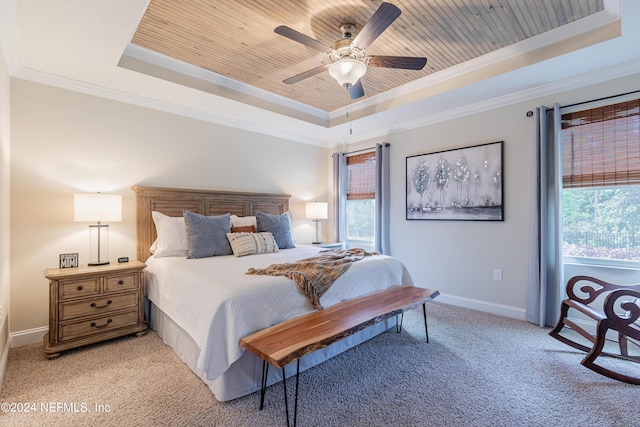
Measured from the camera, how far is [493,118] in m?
3.51

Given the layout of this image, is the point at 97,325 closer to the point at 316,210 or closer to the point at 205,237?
the point at 205,237

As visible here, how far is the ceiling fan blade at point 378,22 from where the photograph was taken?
69.3 inches

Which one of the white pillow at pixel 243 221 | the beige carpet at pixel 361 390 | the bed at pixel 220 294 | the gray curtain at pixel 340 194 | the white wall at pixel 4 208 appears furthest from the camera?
the gray curtain at pixel 340 194

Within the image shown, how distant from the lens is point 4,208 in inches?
A: 94.0

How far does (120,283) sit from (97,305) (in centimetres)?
24

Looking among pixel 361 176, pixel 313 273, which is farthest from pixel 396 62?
pixel 361 176

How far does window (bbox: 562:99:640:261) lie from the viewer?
2.72 meters

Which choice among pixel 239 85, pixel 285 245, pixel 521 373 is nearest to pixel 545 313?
pixel 521 373

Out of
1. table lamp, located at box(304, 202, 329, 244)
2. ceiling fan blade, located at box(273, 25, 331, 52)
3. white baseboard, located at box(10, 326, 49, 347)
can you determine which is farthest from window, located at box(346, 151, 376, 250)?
white baseboard, located at box(10, 326, 49, 347)

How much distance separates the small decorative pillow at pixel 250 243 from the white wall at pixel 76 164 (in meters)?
1.09

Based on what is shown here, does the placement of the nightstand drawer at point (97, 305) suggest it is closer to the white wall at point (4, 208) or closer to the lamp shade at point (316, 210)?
the white wall at point (4, 208)

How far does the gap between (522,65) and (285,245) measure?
3.10m

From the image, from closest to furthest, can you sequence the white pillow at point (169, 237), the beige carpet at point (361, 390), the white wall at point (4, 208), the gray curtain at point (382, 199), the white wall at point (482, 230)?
the beige carpet at point (361, 390), the white wall at point (4, 208), the white pillow at point (169, 237), the white wall at point (482, 230), the gray curtain at point (382, 199)

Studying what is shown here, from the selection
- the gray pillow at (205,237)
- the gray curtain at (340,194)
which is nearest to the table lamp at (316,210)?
the gray curtain at (340,194)
